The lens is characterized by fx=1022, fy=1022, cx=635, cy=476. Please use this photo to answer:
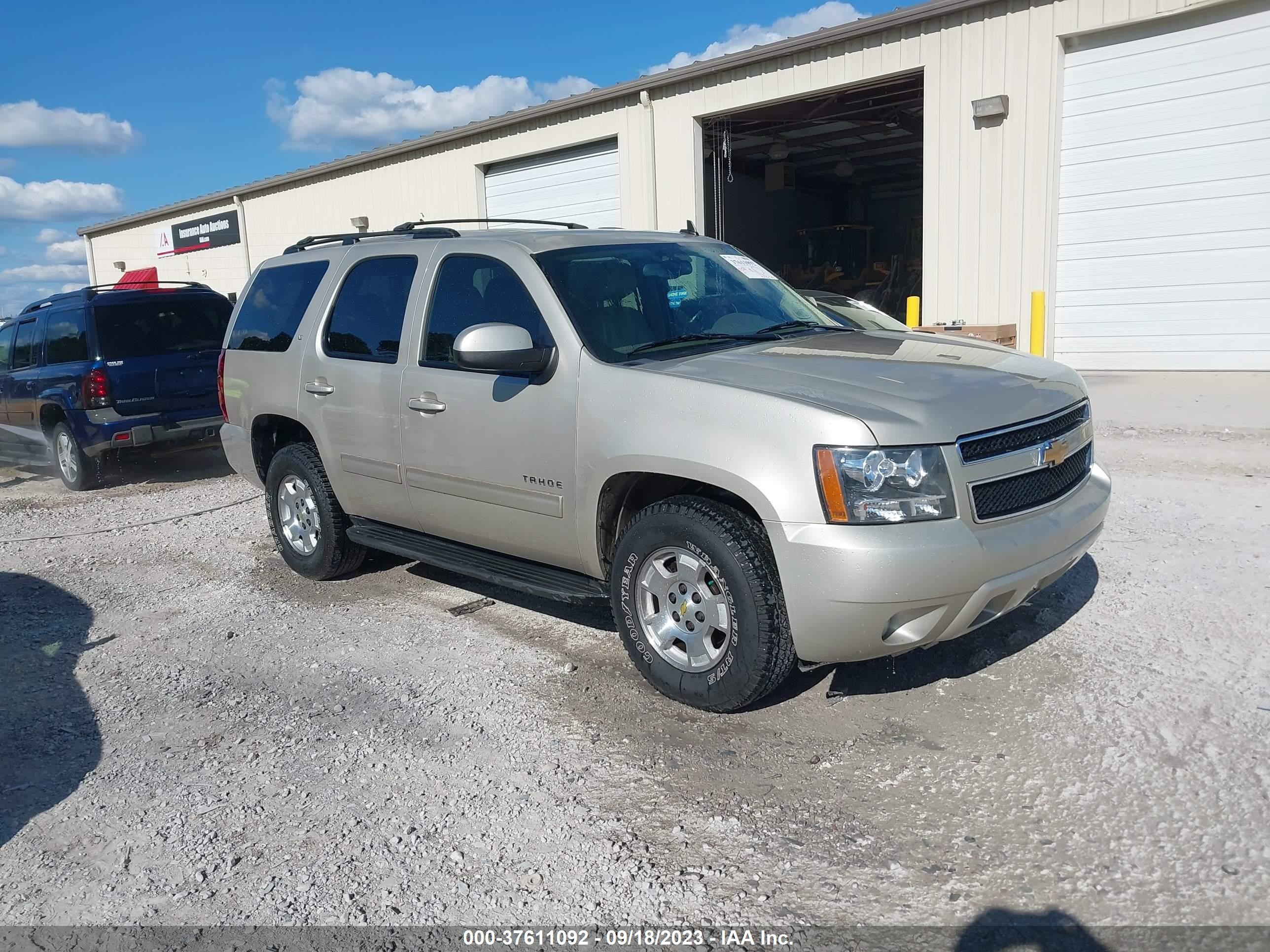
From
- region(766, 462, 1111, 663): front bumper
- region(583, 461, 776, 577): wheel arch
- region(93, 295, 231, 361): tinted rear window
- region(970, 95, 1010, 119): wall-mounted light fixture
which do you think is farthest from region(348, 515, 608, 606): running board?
region(970, 95, 1010, 119): wall-mounted light fixture

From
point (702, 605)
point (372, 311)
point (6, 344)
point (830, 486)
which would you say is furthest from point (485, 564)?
point (6, 344)

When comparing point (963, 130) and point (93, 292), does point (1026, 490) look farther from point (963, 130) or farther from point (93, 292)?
point (963, 130)

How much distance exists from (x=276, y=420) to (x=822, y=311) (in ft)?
11.1

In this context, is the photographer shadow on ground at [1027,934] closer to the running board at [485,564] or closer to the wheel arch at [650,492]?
the wheel arch at [650,492]

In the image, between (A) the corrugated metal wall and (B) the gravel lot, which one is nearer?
(B) the gravel lot

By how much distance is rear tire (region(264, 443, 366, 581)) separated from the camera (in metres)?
5.91

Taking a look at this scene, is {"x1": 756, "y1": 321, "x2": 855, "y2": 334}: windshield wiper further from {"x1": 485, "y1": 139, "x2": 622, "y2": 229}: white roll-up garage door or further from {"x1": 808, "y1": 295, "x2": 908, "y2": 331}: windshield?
{"x1": 485, "y1": 139, "x2": 622, "y2": 229}: white roll-up garage door

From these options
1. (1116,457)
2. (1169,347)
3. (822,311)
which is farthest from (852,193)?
(822,311)

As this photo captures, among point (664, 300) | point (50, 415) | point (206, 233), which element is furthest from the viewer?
point (206, 233)

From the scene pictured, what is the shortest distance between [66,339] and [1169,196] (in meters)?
12.7

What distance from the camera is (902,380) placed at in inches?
151

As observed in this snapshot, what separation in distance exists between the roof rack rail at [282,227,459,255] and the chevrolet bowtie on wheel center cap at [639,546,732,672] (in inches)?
86.2

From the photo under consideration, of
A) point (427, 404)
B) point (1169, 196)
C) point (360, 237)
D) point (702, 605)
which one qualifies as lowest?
point (702, 605)

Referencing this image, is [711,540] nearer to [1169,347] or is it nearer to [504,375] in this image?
[504,375]
